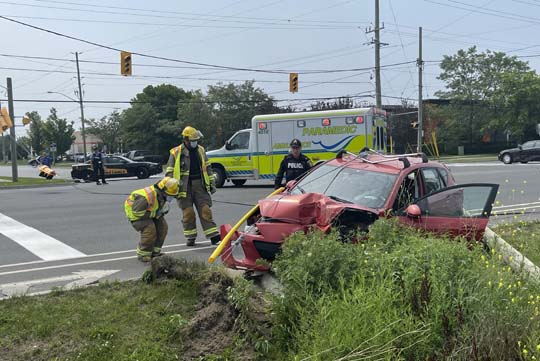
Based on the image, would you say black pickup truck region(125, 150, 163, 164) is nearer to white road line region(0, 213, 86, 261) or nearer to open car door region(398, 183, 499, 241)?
white road line region(0, 213, 86, 261)

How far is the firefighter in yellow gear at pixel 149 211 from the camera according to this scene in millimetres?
6715

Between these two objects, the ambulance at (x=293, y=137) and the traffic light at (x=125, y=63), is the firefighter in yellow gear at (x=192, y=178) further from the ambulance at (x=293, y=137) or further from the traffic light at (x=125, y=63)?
the traffic light at (x=125, y=63)

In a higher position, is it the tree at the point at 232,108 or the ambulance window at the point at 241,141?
the tree at the point at 232,108

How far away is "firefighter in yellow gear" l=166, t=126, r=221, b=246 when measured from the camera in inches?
311

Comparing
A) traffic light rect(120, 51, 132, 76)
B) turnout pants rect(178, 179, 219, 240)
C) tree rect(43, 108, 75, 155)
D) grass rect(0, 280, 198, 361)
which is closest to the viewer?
grass rect(0, 280, 198, 361)

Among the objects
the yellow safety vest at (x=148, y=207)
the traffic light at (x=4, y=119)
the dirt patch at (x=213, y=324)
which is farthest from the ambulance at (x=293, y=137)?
the dirt patch at (x=213, y=324)

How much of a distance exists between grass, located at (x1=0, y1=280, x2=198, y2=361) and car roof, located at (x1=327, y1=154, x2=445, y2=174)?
2697mm

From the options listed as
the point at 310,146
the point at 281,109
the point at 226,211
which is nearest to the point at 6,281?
the point at 226,211

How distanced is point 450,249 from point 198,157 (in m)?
5.07

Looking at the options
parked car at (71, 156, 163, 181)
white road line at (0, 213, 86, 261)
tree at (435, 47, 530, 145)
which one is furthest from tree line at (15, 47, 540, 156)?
white road line at (0, 213, 86, 261)

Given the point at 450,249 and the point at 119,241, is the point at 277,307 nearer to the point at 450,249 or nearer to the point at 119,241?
the point at 450,249

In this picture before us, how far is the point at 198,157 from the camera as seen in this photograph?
8.08m

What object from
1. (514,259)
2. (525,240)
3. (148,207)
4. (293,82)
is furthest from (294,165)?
(293,82)

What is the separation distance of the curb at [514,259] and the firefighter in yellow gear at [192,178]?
419cm
